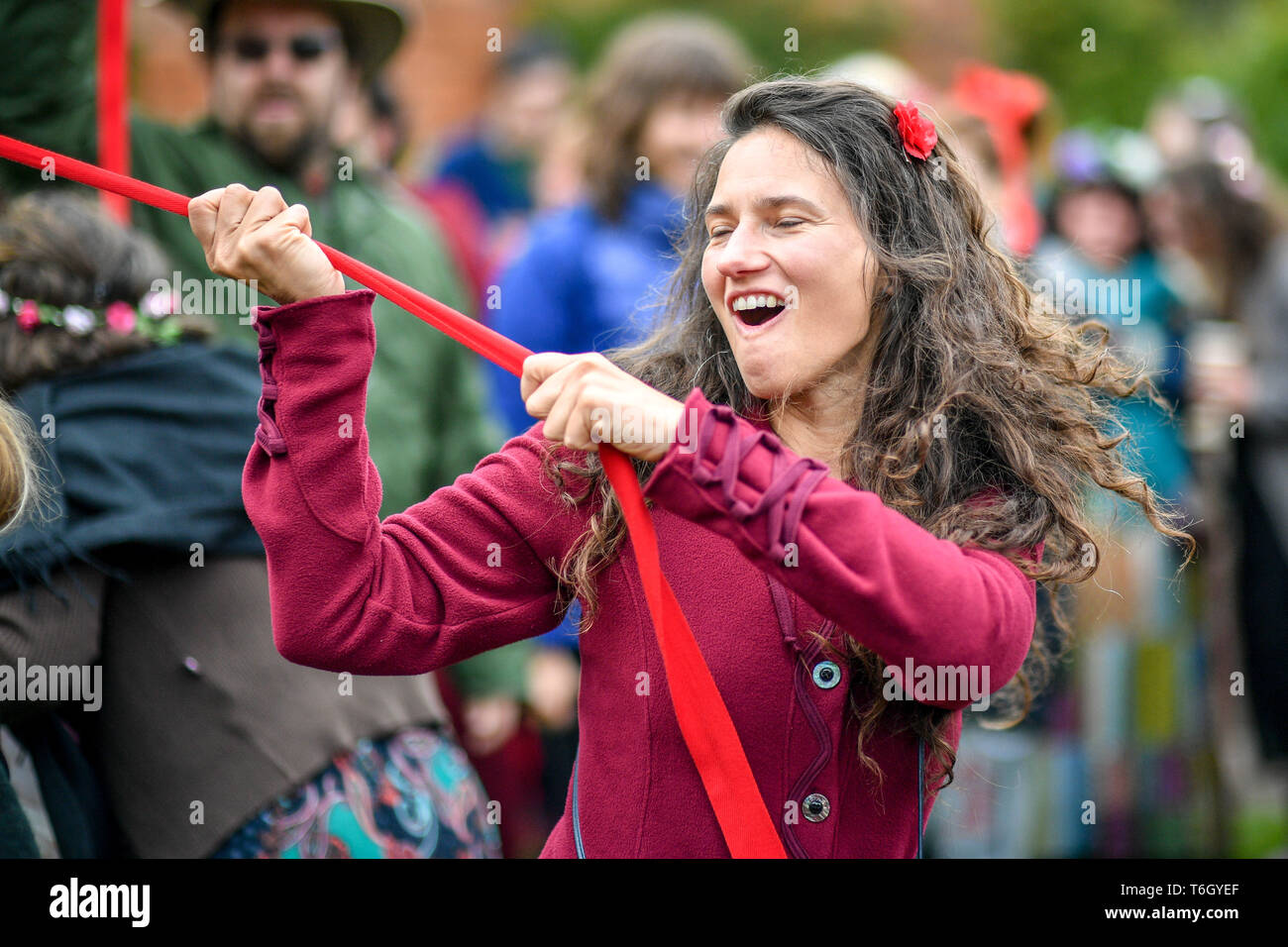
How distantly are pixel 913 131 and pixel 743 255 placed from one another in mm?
379

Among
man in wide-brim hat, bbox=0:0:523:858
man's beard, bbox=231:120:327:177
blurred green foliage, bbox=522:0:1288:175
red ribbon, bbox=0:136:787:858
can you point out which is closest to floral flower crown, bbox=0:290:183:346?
man in wide-brim hat, bbox=0:0:523:858

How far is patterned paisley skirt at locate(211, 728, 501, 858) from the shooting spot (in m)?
2.49

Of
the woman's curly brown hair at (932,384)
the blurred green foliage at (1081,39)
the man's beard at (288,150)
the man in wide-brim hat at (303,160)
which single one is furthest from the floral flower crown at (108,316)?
the blurred green foliage at (1081,39)

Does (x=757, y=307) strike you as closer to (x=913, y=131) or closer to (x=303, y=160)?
(x=913, y=131)

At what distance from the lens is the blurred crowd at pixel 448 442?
2.47 m

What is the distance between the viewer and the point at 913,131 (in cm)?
219

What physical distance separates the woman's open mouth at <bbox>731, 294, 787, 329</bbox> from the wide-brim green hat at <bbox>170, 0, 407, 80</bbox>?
209 cm

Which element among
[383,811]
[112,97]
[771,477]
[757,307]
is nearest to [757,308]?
[757,307]

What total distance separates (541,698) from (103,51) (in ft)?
7.39

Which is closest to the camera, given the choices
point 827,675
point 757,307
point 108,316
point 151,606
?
point 827,675
